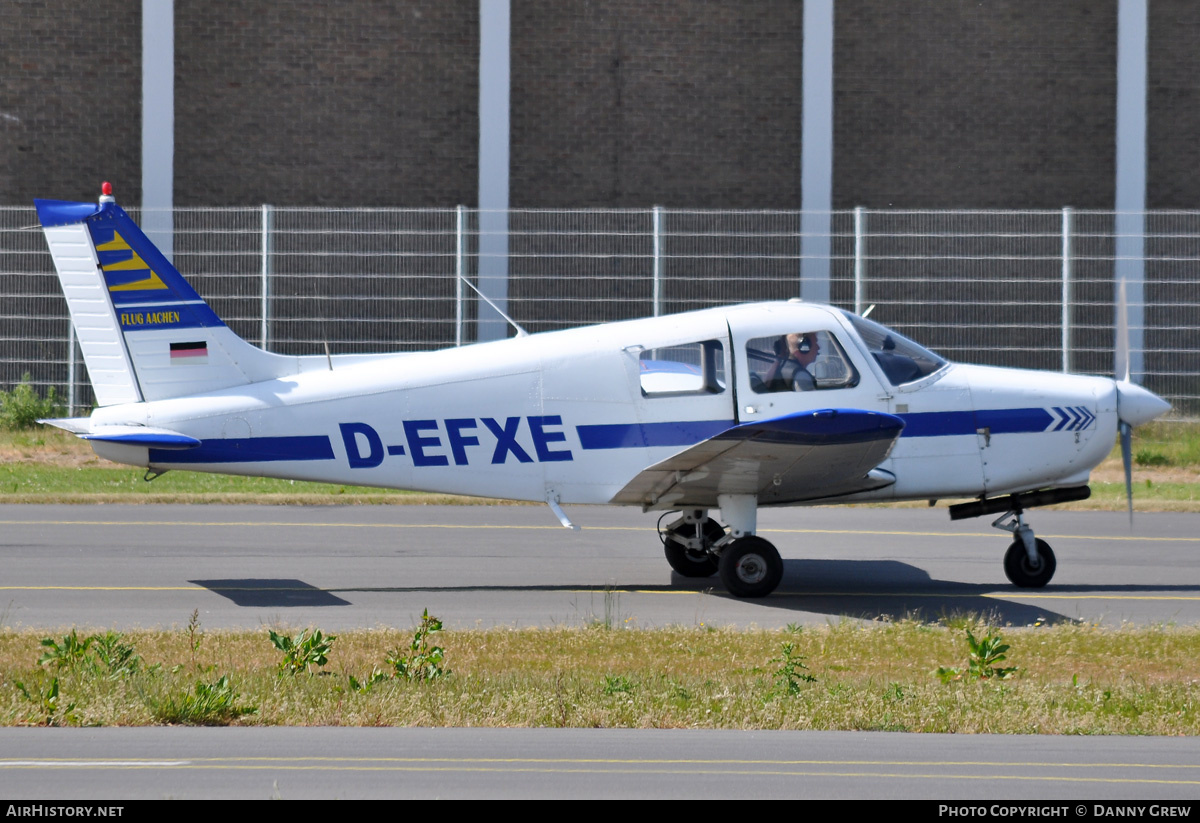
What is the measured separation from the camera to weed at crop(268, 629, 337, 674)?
8.09m

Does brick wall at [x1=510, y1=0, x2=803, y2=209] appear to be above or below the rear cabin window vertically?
above

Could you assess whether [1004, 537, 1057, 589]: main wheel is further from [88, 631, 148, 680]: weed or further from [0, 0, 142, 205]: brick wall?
[0, 0, 142, 205]: brick wall

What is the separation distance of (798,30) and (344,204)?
861 cm

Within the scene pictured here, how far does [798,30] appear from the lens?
24953 millimetres

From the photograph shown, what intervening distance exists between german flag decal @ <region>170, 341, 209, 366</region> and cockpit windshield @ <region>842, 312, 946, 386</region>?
5.29 m

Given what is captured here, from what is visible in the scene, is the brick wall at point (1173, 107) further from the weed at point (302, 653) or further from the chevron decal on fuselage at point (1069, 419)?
the weed at point (302, 653)

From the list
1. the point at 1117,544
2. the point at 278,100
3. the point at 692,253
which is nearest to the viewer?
the point at 1117,544

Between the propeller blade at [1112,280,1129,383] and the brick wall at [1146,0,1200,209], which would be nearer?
the propeller blade at [1112,280,1129,383]

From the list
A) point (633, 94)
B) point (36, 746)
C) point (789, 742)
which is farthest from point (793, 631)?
point (633, 94)

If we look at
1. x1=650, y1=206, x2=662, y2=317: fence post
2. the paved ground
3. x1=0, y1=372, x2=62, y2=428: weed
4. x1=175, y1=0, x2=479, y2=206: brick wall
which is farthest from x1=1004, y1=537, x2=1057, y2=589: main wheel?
x1=175, y1=0, x2=479, y2=206: brick wall

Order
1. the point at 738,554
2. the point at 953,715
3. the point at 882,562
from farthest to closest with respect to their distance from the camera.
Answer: the point at 882,562
the point at 738,554
the point at 953,715

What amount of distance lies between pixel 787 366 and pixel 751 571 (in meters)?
1.69

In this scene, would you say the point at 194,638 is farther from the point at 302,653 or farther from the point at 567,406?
the point at 567,406

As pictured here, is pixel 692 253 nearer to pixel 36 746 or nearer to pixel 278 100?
pixel 278 100
